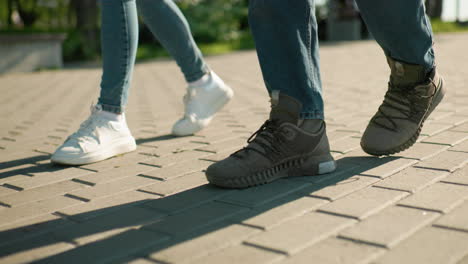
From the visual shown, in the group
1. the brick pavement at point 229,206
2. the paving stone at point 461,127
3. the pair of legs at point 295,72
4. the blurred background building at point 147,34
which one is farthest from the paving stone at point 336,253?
the blurred background building at point 147,34

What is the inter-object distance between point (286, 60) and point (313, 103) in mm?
205

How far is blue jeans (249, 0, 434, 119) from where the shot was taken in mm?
2078

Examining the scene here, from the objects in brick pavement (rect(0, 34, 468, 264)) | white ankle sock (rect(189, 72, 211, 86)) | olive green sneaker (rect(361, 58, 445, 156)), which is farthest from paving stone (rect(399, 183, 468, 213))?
white ankle sock (rect(189, 72, 211, 86))

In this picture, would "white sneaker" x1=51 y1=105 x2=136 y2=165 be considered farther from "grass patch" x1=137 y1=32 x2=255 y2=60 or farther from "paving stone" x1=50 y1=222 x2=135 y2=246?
"grass patch" x1=137 y1=32 x2=255 y2=60

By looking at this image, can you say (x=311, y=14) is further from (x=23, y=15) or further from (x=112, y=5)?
(x=23, y=15)

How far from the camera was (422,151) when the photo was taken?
2443 mm

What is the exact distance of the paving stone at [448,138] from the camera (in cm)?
261

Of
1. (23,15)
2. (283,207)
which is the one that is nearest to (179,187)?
(283,207)

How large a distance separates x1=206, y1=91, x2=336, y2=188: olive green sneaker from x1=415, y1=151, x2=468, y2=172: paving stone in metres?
0.40

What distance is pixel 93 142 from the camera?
267cm

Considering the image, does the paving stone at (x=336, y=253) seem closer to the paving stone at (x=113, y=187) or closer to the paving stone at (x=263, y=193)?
the paving stone at (x=263, y=193)

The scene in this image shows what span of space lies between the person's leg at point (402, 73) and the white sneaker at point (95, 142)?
4.12 feet

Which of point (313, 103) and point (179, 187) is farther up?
point (313, 103)

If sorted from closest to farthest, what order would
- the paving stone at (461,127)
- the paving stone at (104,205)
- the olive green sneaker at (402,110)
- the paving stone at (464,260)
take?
1. the paving stone at (464,260)
2. the paving stone at (104,205)
3. the olive green sneaker at (402,110)
4. the paving stone at (461,127)
